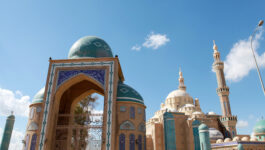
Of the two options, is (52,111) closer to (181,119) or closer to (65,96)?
(65,96)

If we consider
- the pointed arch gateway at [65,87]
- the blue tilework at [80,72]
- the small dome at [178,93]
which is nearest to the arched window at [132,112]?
the pointed arch gateway at [65,87]

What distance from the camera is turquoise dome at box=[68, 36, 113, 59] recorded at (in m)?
16.2

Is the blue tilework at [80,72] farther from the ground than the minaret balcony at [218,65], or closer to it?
closer to it

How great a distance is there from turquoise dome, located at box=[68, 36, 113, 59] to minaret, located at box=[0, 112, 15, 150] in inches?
262

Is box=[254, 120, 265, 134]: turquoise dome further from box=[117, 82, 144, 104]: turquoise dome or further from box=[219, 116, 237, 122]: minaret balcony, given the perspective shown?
box=[117, 82, 144, 104]: turquoise dome

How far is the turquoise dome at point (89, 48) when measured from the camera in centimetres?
1623

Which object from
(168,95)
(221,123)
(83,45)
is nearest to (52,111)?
(83,45)

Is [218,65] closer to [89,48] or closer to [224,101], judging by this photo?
[224,101]

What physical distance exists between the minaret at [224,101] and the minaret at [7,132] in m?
28.1

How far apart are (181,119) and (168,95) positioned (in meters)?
16.1

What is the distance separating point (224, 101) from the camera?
3322cm

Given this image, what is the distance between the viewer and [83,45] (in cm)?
1648

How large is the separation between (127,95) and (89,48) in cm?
477

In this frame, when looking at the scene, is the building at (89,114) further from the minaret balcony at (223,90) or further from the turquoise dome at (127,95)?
the minaret balcony at (223,90)
